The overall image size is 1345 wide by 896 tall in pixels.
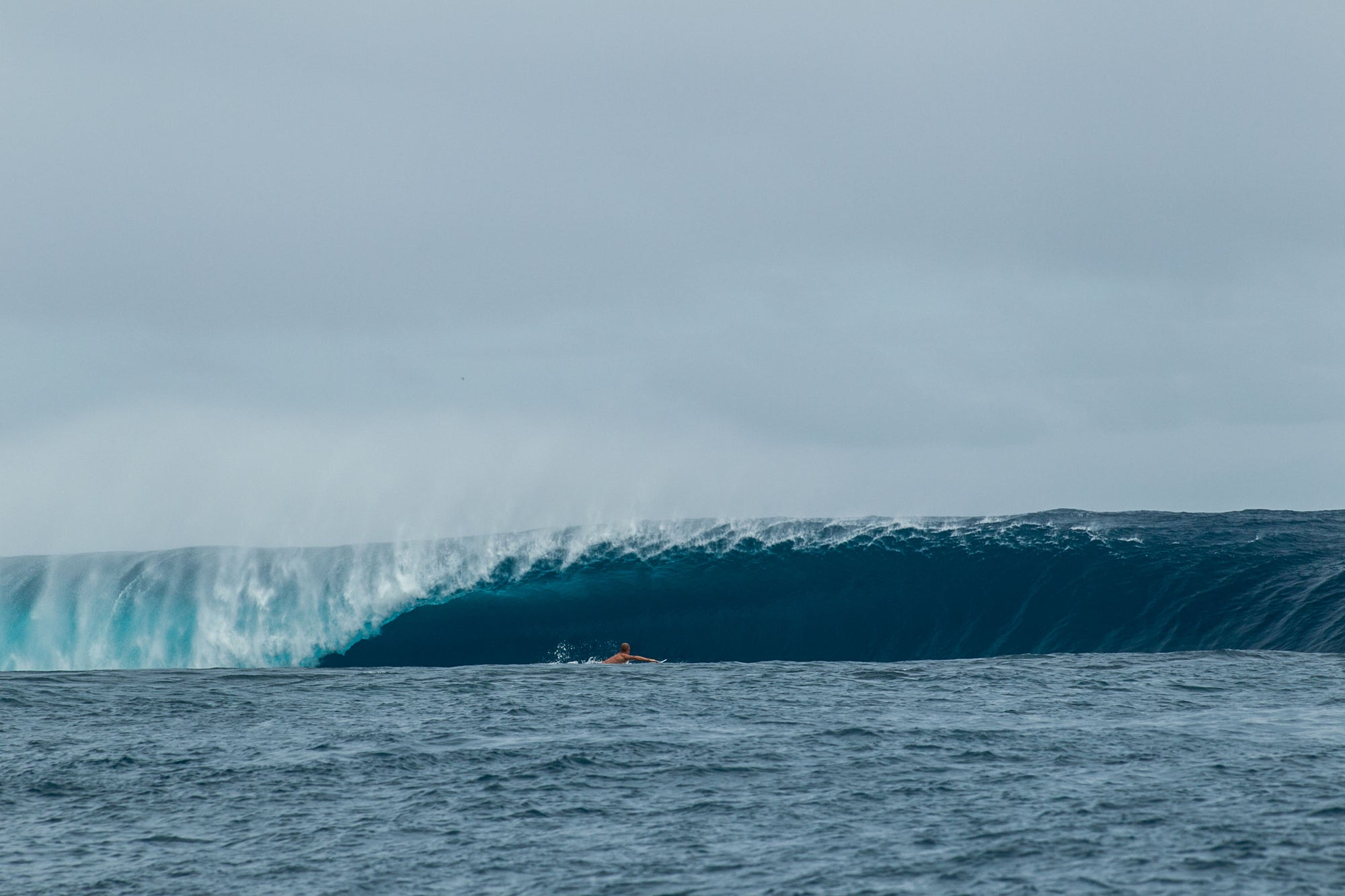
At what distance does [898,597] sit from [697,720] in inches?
758

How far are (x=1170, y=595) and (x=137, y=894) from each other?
30056mm

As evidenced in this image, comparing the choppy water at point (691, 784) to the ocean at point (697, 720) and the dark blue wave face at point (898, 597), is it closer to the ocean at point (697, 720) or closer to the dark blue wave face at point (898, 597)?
the ocean at point (697, 720)

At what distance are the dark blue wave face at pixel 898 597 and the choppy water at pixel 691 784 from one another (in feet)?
29.8

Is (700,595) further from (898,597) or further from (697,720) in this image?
(697,720)

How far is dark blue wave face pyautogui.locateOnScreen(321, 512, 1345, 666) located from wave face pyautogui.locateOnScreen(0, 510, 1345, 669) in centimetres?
8

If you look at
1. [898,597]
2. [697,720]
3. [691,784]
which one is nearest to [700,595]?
[898,597]

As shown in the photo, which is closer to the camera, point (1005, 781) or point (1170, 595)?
point (1005, 781)

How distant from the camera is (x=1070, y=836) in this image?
14.6 metres

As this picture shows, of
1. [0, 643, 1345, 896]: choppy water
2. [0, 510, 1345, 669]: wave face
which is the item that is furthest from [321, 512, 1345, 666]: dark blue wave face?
[0, 643, 1345, 896]: choppy water

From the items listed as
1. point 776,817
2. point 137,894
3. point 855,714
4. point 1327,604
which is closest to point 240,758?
point 137,894

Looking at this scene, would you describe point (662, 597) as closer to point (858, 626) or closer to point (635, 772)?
point (858, 626)

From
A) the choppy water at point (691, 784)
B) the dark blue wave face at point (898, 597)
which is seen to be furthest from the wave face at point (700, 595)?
the choppy water at point (691, 784)

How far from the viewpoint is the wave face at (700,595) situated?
36.6 m

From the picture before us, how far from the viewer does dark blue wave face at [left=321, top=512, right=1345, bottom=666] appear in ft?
116
